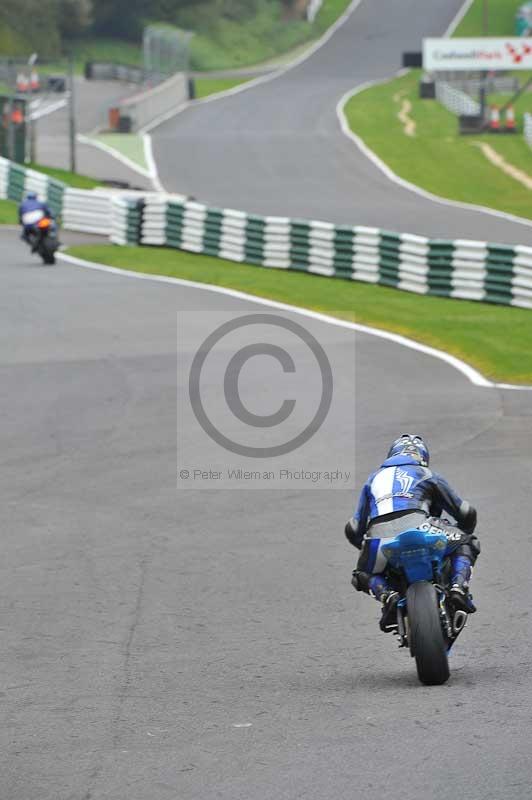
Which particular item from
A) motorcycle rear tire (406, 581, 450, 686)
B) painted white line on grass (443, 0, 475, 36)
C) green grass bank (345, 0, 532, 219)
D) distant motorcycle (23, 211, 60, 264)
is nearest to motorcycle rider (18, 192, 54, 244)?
distant motorcycle (23, 211, 60, 264)

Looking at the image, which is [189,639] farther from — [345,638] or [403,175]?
[403,175]

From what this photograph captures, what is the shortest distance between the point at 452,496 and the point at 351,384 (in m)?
9.19

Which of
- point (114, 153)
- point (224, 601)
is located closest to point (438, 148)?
point (114, 153)

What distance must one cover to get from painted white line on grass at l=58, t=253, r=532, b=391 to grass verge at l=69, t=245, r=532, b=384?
0.19m

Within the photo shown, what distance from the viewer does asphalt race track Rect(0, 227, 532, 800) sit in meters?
6.66

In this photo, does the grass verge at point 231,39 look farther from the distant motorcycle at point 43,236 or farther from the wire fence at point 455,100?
the distant motorcycle at point 43,236

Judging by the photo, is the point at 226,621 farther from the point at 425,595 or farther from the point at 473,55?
the point at 473,55

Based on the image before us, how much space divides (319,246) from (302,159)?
2440 centimetres

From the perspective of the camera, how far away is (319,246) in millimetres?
28438

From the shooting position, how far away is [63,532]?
11859 mm

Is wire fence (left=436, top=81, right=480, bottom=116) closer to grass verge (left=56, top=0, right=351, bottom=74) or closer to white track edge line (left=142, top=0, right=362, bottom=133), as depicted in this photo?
white track edge line (left=142, top=0, right=362, bottom=133)

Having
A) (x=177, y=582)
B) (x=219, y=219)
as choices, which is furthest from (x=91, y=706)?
(x=219, y=219)

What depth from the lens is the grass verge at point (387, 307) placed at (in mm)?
19902

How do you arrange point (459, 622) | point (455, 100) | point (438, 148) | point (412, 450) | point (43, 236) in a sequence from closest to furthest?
point (459, 622), point (412, 450), point (43, 236), point (438, 148), point (455, 100)
